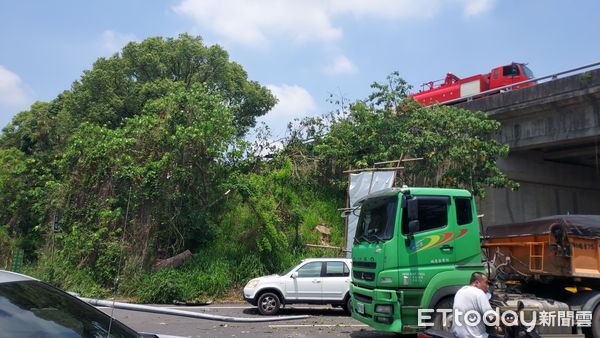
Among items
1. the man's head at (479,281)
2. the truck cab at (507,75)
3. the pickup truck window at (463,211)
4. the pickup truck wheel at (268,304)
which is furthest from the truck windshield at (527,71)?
the man's head at (479,281)

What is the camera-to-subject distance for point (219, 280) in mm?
17203

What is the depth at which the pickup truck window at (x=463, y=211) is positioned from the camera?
29.9ft

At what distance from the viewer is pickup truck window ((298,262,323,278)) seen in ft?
45.4

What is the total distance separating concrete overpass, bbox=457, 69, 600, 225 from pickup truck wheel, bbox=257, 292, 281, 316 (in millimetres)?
11875

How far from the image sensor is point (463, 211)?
30.2 ft

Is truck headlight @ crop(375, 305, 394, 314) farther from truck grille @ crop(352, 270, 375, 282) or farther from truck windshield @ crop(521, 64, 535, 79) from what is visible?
truck windshield @ crop(521, 64, 535, 79)

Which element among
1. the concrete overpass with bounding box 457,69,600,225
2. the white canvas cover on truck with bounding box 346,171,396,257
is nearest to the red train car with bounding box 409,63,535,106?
the concrete overpass with bounding box 457,69,600,225

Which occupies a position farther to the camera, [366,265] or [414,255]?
[366,265]

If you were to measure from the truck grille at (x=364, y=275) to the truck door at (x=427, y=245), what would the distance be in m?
0.58

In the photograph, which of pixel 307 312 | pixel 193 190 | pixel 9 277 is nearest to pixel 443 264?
pixel 307 312

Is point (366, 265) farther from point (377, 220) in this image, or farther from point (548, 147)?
point (548, 147)

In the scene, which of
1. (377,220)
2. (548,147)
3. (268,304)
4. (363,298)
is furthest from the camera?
(548,147)

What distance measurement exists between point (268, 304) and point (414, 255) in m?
6.07

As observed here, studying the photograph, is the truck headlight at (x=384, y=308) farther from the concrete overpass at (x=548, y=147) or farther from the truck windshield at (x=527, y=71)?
the truck windshield at (x=527, y=71)
